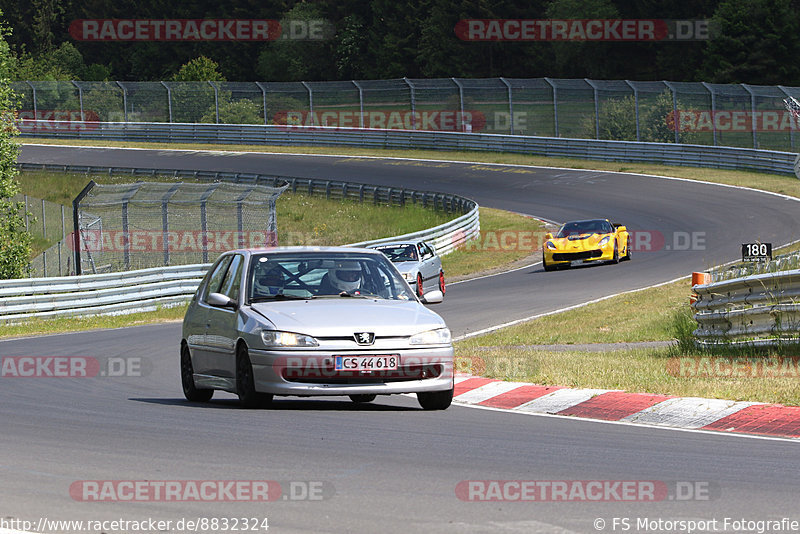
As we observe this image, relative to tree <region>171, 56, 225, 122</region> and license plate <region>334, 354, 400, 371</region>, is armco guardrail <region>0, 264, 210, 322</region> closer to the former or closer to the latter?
license plate <region>334, 354, 400, 371</region>

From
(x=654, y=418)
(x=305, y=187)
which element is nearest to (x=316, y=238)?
(x=305, y=187)

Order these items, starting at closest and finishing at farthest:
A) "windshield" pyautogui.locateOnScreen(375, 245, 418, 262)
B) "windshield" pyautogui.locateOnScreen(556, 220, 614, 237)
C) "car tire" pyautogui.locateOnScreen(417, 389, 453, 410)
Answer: "car tire" pyautogui.locateOnScreen(417, 389, 453, 410), "windshield" pyautogui.locateOnScreen(375, 245, 418, 262), "windshield" pyautogui.locateOnScreen(556, 220, 614, 237)

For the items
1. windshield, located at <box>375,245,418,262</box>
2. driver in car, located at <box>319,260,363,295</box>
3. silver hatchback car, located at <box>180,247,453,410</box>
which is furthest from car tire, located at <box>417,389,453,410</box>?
windshield, located at <box>375,245,418,262</box>

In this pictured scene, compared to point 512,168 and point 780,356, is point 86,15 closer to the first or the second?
point 512,168

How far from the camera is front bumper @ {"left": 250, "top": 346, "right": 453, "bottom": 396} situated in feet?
31.6

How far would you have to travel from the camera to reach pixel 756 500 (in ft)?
21.2

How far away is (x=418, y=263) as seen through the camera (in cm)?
2462

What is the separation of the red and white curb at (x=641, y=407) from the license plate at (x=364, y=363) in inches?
55.6

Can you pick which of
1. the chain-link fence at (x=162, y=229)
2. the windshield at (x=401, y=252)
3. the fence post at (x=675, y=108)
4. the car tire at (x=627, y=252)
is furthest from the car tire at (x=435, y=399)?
the fence post at (x=675, y=108)

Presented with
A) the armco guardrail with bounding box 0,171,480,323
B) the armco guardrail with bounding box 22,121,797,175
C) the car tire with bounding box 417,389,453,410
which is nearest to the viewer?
the car tire with bounding box 417,389,453,410

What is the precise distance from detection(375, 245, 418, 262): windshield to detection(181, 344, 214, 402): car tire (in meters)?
13.6

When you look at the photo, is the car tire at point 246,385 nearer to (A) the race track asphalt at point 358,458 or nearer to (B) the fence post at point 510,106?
(A) the race track asphalt at point 358,458

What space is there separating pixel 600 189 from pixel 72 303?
25.9m

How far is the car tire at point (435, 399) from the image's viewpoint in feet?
33.4
